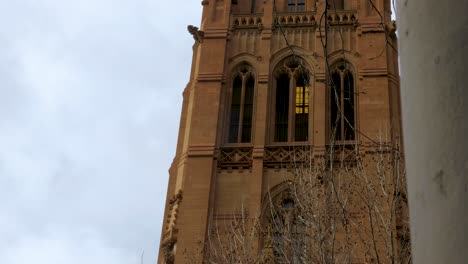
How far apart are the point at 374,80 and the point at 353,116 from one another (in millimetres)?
1644

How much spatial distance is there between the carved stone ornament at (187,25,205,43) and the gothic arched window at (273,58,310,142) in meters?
3.61

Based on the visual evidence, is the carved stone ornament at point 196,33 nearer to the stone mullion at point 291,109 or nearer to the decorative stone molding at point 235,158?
the stone mullion at point 291,109

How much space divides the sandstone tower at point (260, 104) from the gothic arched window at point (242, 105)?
42mm

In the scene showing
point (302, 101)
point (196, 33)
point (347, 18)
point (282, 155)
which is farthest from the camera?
point (196, 33)

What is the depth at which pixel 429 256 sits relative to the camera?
1836 millimetres

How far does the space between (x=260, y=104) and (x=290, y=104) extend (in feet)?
3.95

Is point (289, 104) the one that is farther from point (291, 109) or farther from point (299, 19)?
point (299, 19)

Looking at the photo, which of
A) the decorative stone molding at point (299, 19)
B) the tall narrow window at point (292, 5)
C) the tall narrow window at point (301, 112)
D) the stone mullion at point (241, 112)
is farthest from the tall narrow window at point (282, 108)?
the tall narrow window at point (292, 5)

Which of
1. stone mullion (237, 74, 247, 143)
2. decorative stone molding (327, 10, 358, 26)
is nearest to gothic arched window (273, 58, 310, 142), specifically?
stone mullion (237, 74, 247, 143)

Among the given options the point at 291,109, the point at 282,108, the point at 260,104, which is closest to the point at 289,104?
the point at 291,109

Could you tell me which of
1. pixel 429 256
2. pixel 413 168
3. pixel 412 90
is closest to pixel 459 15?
pixel 412 90

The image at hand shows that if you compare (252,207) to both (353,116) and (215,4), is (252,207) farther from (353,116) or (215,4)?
(215,4)

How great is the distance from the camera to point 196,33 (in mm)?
32531

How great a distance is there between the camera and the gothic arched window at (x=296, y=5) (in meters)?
34.4
